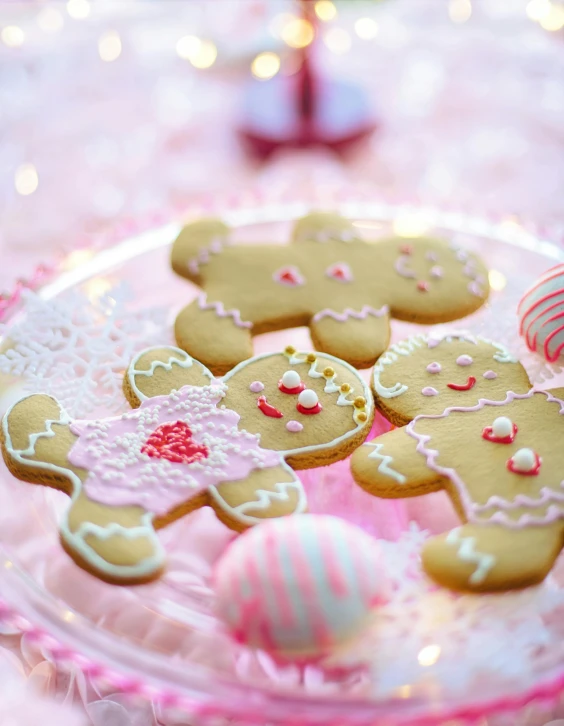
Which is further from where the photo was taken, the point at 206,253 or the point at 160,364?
the point at 206,253

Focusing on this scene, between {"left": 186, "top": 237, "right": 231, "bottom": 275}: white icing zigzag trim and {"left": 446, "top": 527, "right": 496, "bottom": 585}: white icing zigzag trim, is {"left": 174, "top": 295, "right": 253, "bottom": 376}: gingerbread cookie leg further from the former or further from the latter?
{"left": 446, "top": 527, "right": 496, "bottom": 585}: white icing zigzag trim

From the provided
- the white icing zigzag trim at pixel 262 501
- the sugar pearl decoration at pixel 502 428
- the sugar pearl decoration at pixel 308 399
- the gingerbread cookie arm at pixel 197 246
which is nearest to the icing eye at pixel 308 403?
the sugar pearl decoration at pixel 308 399

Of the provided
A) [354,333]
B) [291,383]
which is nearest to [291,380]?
[291,383]

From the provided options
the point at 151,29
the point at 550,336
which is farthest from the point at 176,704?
the point at 151,29

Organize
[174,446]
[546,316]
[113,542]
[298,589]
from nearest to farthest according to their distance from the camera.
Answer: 1. [298,589]
2. [113,542]
3. [174,446]
4. [546,316]

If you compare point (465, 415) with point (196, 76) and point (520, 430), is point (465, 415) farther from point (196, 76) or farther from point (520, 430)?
point (196, 76)

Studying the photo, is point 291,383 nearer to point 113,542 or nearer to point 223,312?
point 223,312
